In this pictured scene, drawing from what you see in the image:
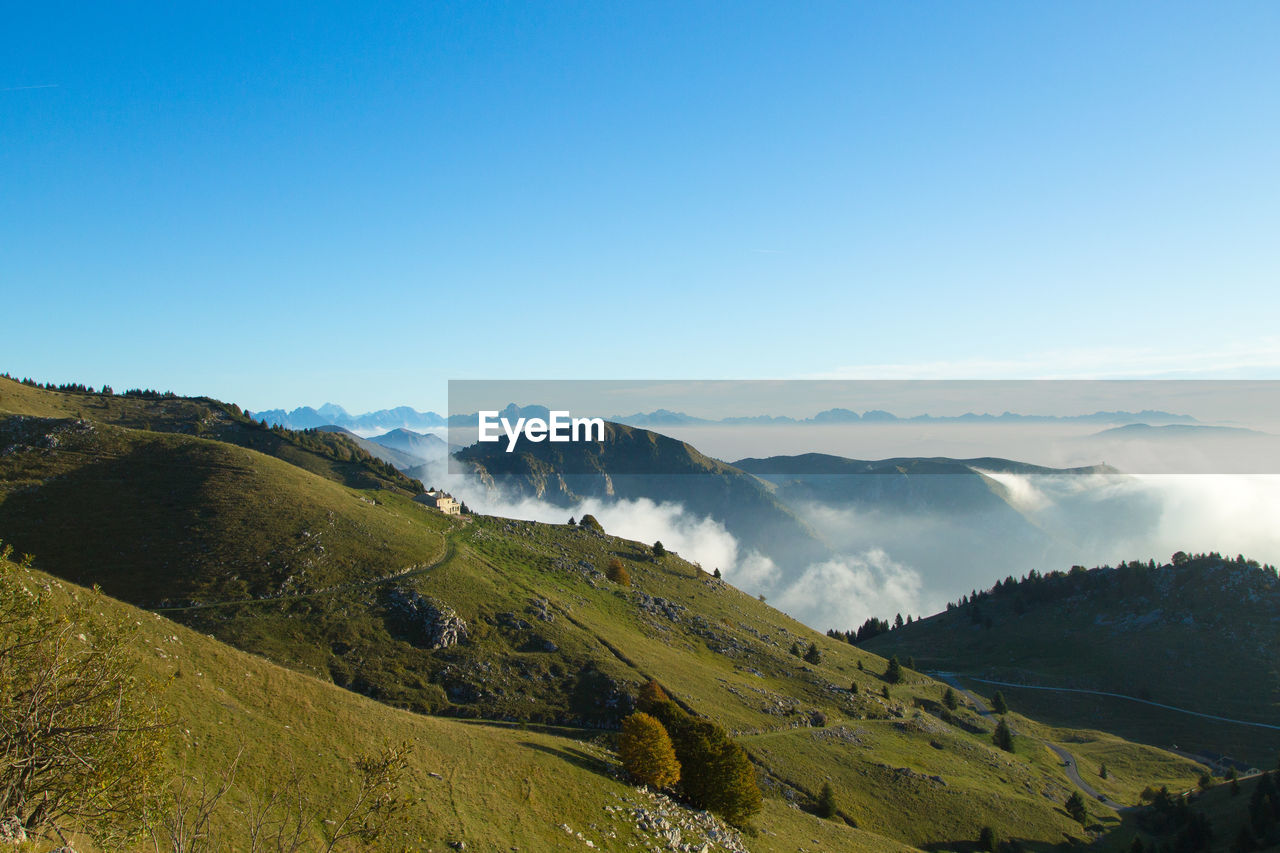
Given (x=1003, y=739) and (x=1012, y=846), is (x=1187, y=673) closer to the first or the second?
(x=1003, y=739)

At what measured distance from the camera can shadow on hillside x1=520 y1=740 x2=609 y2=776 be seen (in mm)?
54062

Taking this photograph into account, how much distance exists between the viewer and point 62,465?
97.4 meters

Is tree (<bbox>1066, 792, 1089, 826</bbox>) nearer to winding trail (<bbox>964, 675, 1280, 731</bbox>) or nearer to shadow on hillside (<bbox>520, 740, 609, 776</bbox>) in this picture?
shadow on hillside (<bbox>520, 740, 609, 776</bbox>)

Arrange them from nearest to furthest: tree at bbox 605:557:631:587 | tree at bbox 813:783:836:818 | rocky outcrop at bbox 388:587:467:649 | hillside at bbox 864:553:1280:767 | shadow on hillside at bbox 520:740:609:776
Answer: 1. shadow on hillside at bbox 520:740:609:776
2. tree at bbox 813:783:836:818
3. rocky outcrop at bbox 388:587:467:649
4. tree at bbox 605:557:631:587
5. hillside at bbox 864:553:1280:767

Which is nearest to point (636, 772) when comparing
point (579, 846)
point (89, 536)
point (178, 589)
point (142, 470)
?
point (579, 846)

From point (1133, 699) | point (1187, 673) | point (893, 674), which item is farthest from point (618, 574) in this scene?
point (1187, 673)

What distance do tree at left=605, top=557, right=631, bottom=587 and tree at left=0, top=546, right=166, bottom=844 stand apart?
110 meters

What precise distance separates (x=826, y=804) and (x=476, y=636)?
47120 mm

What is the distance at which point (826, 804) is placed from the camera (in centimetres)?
7050

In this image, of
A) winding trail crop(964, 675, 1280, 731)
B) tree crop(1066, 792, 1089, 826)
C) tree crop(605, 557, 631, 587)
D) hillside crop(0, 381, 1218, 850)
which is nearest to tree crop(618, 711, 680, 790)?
hillside crop(0, 381, 1218, 850)

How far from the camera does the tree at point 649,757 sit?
54.9 metres

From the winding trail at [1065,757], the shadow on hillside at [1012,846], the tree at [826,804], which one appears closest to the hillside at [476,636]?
the shadow on hillside at [1012,846]

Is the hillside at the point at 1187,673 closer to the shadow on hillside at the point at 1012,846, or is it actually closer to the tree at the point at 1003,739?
the tree at the point at 1003,739

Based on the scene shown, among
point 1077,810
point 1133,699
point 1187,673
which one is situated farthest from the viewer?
point 1187,673
